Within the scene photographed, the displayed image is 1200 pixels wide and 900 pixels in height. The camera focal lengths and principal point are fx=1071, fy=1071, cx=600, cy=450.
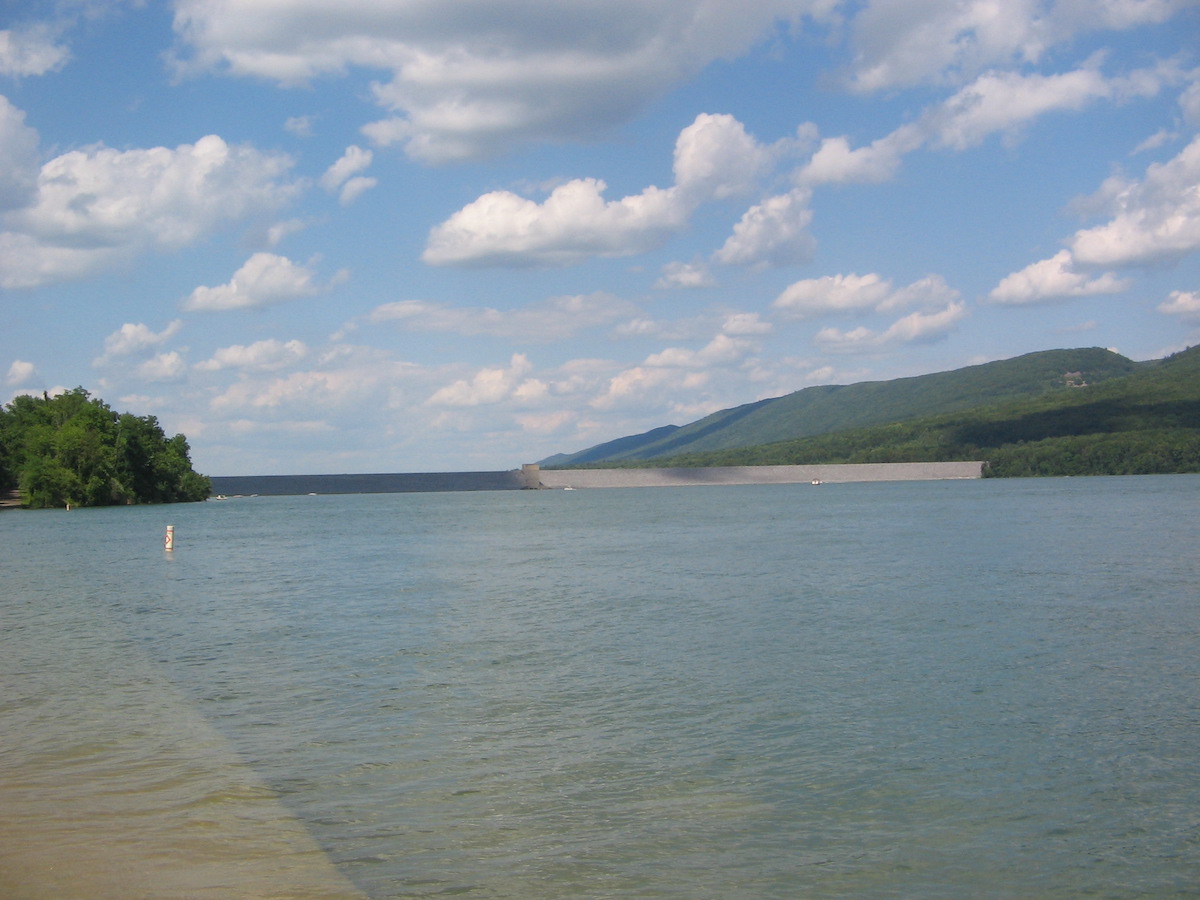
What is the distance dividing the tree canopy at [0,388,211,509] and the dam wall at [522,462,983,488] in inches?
2485

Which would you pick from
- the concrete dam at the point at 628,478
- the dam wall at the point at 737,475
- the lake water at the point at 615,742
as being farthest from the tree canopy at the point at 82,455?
the lake water at the point at 615,742

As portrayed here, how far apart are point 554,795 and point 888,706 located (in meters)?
4.90

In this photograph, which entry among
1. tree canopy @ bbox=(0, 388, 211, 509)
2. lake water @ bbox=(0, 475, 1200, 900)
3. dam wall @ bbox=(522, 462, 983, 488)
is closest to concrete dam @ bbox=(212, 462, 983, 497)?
dam wall @ bbox=(522, 462, 983, 488)

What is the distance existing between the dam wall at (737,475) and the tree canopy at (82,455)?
63.1 metres

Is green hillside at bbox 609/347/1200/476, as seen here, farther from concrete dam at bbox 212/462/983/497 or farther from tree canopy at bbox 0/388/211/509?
tree canopy at bbox 0/388/211/509

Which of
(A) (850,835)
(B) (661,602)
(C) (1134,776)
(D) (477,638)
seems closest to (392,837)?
(A) (850,835)

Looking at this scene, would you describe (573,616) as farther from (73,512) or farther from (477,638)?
(73,512)

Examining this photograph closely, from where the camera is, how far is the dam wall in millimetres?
162000

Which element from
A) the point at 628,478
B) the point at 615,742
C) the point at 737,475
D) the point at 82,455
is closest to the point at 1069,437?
the point at 737,475

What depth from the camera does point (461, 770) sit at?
9.88 meters

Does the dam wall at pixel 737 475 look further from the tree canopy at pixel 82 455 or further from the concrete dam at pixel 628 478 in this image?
the tree canopy at pixel 82 455

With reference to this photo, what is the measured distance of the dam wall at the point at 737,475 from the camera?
162000 mm

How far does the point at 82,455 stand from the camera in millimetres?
97062

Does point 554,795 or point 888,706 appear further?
point 888,706
